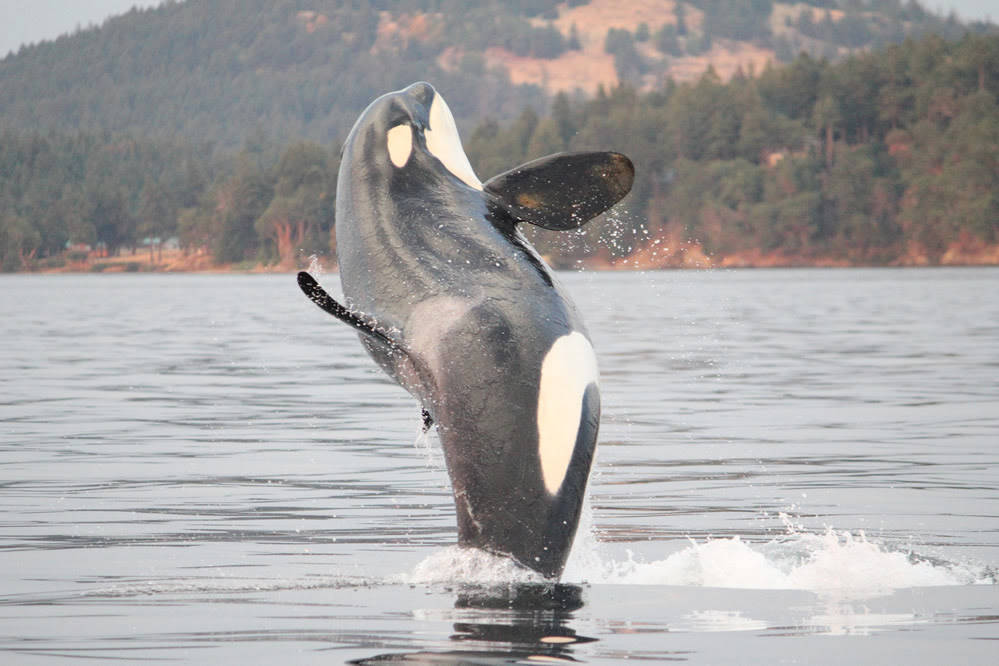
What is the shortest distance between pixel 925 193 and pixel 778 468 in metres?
148

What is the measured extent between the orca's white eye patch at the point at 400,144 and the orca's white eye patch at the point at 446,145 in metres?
0.14

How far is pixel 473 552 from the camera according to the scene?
7.75m

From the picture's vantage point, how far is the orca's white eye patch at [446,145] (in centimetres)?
849

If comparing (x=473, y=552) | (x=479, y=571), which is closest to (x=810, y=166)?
(x=479, y=571)

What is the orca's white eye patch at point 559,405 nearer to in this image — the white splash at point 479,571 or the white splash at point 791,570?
the white splash at point 479,571

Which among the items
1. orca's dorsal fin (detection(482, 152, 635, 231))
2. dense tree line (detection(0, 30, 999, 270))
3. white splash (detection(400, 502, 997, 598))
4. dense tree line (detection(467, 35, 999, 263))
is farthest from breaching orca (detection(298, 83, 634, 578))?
dense tree line (detection(467, 35, 999, 263))

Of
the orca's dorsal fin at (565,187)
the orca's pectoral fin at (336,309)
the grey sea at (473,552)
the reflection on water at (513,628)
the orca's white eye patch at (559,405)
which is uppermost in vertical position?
the orca's dorsal fin at (565,187)

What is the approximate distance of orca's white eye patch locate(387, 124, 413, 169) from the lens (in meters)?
8.34

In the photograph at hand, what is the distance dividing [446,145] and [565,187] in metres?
0.84

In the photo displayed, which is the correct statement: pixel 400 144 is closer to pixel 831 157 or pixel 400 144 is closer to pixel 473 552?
pixel 473 552

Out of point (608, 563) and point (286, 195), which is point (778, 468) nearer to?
point (608, 563)

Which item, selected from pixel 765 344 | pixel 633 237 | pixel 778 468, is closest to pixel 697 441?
pixel 778 468

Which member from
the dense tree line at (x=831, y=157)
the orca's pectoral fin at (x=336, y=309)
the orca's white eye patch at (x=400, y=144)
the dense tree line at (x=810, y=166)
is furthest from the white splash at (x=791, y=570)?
the dense tree line at (x=831, y=157)

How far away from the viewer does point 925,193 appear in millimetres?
156250
